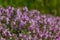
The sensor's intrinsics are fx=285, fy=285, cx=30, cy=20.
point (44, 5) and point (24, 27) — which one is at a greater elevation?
point (24, 27)

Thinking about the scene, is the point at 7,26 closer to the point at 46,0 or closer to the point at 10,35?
the point at 10,35

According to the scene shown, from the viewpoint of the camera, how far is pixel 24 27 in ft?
15.7

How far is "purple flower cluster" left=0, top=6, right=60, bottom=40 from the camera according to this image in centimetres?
453

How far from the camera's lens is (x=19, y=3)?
7.19 m

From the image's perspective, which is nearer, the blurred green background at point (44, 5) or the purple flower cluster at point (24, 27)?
the purple flower cluster at point (24, 27)

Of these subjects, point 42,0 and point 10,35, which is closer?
point 10,35

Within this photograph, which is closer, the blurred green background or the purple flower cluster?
the purple flower cluster

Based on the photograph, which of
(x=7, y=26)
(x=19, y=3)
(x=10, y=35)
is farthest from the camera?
(x=19, y=3)

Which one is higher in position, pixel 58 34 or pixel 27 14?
pixel 27 14

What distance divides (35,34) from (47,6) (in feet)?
10.3

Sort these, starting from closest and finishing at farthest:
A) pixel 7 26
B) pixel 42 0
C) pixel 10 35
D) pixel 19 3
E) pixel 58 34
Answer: pixel 10 35 < pixel 7 26 < pixel 58 34 < pixel 19 3 < pixel 42 0

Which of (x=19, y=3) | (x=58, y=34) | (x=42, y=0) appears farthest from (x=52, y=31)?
(x=42, y=0)

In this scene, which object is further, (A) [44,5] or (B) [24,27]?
(A) [44,5]

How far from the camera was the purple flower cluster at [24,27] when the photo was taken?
453 cm
